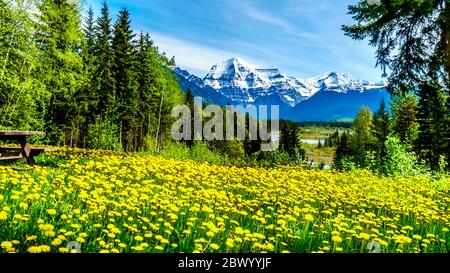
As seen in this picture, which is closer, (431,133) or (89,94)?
(89,94)

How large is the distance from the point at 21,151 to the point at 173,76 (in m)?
32.3

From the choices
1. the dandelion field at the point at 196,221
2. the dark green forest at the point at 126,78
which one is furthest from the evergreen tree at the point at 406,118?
the dandelion field at the point at 196,221

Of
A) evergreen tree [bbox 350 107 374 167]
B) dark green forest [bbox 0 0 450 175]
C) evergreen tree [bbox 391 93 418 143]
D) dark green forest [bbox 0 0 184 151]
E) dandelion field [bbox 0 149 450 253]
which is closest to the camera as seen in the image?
dandelion field [bbox 0 149 450 253]

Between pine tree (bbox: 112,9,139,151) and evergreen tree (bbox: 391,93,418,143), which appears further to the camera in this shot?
evergreen tree (bbox: 391,93,418,143)

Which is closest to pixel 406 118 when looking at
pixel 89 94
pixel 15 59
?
pixel 89 94

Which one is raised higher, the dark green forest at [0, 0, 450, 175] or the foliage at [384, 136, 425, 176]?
the dark green forest at [0, 0, 450, 175]

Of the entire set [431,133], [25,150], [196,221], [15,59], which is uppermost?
[15,59]

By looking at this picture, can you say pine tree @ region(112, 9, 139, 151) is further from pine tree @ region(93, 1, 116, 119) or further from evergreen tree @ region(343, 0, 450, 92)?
evergreen tree @ region(343, 0, 450, 92)

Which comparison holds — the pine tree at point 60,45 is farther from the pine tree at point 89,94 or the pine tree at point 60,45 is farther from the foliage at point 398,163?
the foliage at point 398,163

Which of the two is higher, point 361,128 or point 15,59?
point 15,59

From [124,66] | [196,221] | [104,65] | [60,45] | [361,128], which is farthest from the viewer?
[361,128]

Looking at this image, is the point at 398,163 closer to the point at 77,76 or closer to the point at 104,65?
the point at 77,76

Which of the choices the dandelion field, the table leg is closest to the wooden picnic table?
the table leg

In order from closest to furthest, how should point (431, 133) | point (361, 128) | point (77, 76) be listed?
point (77, 76) < point (431, 133) < point (361, 128)
